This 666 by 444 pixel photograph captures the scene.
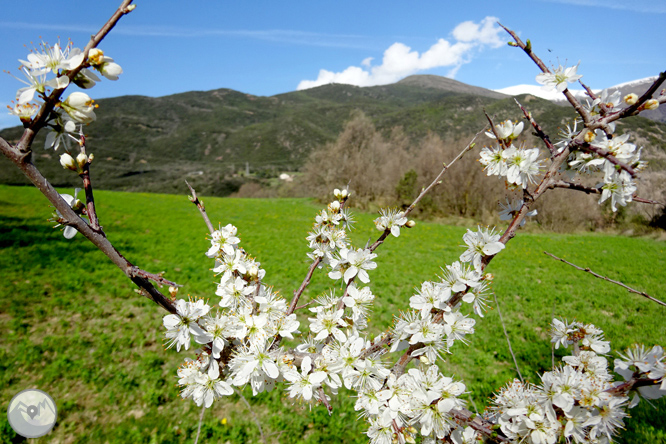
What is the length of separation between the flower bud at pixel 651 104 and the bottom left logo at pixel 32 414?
2201mm

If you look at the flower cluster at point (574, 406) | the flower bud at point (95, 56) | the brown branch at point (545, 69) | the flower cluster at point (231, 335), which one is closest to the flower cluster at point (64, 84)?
the flower bud at point (95, 56)

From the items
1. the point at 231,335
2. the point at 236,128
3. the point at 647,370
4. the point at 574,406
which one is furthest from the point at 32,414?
the point at 236,128

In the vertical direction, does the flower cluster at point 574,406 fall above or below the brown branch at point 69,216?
below

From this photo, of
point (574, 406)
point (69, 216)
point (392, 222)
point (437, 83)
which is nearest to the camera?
point (69, 216)

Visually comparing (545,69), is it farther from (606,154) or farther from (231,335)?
(231,335)

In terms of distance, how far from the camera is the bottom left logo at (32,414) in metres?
1.20

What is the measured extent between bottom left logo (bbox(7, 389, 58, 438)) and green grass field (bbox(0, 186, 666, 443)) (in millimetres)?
882

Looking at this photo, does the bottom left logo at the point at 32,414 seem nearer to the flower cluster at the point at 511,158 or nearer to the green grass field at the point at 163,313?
the green grass field at the point at 163,313

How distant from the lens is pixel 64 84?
0.67 m

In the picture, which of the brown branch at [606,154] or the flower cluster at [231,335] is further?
the flower cluster at [231,335]

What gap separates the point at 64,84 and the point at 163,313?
5.27 m

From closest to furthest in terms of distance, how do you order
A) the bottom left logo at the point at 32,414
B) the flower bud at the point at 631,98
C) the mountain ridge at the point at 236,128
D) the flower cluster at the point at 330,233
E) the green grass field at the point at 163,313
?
the flower bud at the point at 631,98 < the bottom left logo at the point at 32,414 < the flower cluster at the point at 330,233 < the green grass field at the point at 163,313 < the mountain ridge at the point at 236,128

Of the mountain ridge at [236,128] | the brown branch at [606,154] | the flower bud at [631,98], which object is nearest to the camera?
the brown branch at [606,154]

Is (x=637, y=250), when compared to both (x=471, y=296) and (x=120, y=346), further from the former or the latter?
(x=120, y=346)
